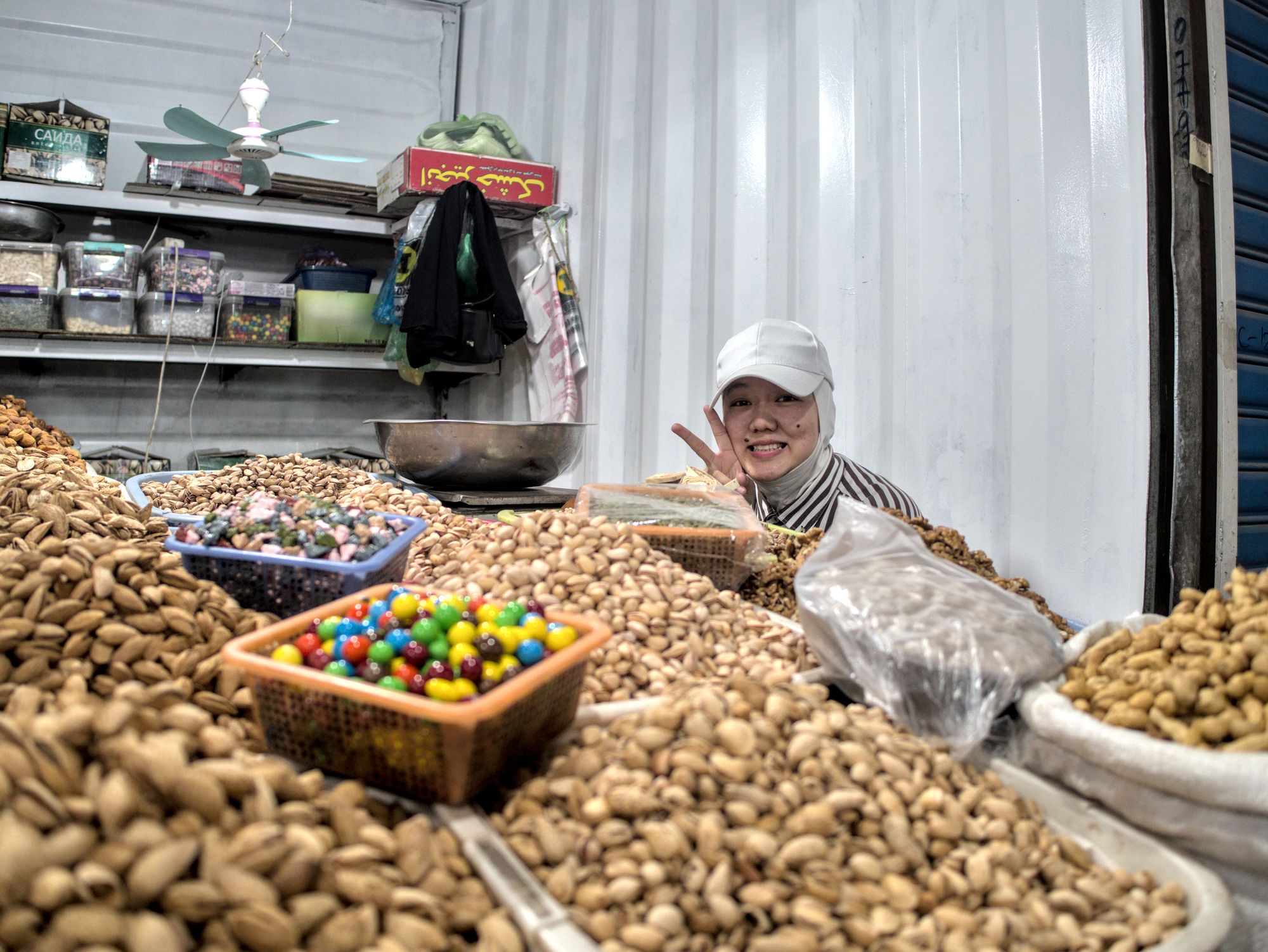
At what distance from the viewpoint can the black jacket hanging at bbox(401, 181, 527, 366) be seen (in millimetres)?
4043

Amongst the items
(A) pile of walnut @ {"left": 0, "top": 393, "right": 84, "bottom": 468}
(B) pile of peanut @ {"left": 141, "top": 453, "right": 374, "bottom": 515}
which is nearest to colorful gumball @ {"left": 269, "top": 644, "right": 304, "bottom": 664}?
(B) pile of peanut @ {"left": 141, "top": 453, "right": 374, "bottom": 515}

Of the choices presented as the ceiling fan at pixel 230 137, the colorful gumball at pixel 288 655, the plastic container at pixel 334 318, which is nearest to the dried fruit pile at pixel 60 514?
the colorful gumball at pixel 288 655

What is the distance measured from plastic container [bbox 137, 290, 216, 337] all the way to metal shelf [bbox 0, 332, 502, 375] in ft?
0.24

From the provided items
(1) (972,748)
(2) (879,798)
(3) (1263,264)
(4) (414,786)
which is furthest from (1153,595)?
(4) (414,786)

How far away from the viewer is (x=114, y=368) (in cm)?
475

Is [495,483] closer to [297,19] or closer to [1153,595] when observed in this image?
[1153,595]

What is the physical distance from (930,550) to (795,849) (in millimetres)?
910

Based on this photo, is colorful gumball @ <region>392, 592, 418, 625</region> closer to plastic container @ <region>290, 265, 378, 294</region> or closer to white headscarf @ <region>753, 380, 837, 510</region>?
white headscarf @ <region>753, 380, 837, 510</region>

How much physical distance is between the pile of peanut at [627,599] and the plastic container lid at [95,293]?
3687mm

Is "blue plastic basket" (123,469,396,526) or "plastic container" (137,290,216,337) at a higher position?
"plastic container" (137,290,216,337)

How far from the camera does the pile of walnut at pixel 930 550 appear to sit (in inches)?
60.7

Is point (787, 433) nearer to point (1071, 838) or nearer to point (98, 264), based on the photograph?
point (1071, 838)

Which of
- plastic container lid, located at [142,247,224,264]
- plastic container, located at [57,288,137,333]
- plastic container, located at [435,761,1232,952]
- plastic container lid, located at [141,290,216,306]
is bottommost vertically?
plastic container, located at [435,761,1232,952]

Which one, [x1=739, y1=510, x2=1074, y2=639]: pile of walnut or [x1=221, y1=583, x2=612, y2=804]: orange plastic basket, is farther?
[x1=739, y1=510, x2=1074, y2=639]: pile of walnut
